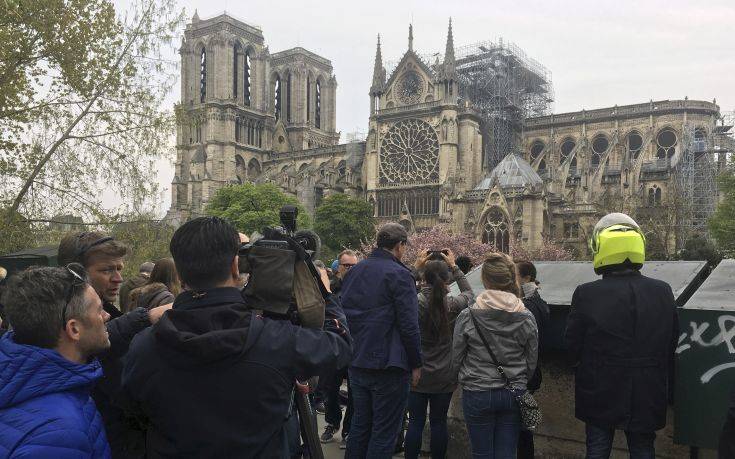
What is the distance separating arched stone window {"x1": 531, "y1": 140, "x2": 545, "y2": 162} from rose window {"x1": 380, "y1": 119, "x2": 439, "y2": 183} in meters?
10.1

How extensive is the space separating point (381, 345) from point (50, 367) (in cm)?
270

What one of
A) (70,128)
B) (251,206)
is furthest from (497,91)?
(70,128)

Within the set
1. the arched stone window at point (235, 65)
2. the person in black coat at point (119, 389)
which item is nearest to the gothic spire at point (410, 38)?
the arched stone window at point (235, 65)

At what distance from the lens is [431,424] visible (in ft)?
16.8

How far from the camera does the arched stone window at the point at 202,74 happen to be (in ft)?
214

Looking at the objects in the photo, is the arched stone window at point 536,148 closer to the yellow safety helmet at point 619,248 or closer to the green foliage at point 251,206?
the green foliage at point 251,206

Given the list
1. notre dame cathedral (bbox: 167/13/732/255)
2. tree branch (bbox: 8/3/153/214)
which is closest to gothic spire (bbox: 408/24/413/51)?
notre dame cathedral (bbox: 167/13/732/255)

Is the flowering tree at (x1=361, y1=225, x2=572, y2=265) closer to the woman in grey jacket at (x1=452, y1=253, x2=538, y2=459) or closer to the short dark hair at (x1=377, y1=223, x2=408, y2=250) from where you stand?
the short dark hair at (x1=377, y1=223, x2=408, y2=250)

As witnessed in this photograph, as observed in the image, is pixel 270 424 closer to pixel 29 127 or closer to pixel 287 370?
pixel 287 370

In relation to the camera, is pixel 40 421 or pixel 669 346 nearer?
pixel 40 421

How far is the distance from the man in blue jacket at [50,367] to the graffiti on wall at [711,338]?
12.2 feet

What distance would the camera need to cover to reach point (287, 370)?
2471 mm

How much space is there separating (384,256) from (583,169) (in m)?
42.7

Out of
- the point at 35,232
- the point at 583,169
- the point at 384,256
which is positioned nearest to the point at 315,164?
the point at 583,169
